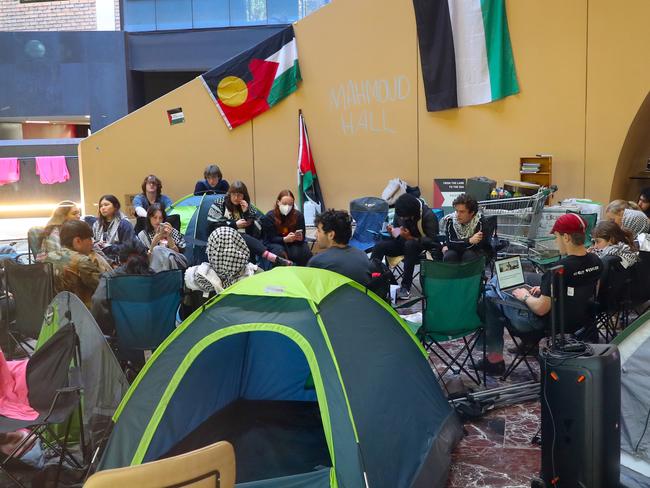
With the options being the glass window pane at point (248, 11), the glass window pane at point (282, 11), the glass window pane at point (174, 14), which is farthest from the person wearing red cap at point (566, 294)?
the glass window pane at point (174, 14)

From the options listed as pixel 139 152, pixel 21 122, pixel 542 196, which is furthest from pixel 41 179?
pixel 542 196

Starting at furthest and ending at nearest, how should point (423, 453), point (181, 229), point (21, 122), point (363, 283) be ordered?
point (21, 122) < point (181, 229) < point (363, 283) < point (423, 453)

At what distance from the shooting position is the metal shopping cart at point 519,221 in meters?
7.74

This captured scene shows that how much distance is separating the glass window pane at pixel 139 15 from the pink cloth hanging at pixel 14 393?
13091 mm

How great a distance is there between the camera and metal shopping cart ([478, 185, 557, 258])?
305 inches

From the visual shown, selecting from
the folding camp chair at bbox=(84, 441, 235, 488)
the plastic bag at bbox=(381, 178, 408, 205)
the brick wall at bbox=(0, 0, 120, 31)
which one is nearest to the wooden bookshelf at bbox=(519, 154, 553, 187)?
the plastic bag at bbox=(381, 178, 408, 205)

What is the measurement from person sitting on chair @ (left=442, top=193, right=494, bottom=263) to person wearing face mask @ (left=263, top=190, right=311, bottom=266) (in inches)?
56.9

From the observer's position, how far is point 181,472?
2.58 metres

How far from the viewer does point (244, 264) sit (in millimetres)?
5500

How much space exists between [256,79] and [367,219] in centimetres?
324

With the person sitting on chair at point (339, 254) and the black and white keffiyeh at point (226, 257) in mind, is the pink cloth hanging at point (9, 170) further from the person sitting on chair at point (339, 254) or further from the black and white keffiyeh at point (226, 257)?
the person sitting on chair at point (339, 254)

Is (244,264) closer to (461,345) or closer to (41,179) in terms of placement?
(461,345)

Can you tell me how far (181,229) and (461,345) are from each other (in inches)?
145

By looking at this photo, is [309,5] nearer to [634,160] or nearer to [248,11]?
[248,11]
